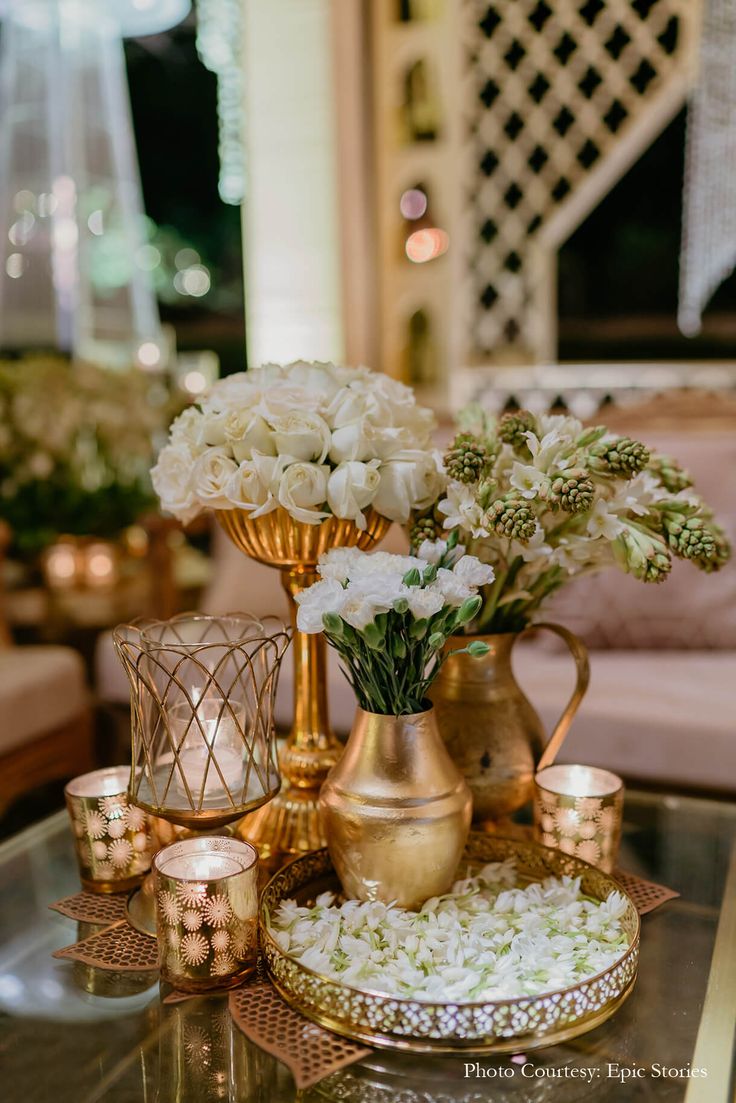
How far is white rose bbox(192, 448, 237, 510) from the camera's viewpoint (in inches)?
36.3

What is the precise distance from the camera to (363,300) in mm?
3410

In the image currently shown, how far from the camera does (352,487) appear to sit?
0.90m

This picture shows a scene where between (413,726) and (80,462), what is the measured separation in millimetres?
1730

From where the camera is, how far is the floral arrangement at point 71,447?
7.25 ft

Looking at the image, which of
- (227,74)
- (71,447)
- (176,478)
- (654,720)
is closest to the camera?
(176,478)

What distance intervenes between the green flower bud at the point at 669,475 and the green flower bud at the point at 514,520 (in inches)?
9.3

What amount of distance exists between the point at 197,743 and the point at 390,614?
0.27 metres

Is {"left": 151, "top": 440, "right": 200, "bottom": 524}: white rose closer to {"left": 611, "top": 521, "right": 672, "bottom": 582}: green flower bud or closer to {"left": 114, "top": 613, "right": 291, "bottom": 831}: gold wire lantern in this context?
{"left": 114, "top": 613, "right": 291, "bottom": 831}: gold wire lantern

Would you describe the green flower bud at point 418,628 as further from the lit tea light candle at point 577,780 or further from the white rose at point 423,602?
the lit tea light candle at point 577,780

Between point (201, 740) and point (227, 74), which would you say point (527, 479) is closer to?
point (201, 740)

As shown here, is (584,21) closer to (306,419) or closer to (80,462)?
(80,462)

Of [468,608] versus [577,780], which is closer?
[468,608]

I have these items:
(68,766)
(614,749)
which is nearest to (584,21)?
(614,749)

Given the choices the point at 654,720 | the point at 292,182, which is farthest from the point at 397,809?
the point at 292,182
